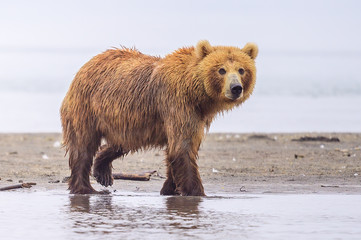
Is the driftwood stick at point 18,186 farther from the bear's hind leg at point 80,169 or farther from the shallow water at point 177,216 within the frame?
the bear's hind leg at point 80,169

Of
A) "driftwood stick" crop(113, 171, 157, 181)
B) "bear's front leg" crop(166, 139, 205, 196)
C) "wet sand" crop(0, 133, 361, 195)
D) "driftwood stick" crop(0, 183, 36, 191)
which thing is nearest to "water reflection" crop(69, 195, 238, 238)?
"bear's front leg" crop(166, 139, 205, 196)

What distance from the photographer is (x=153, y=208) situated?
8.68 meters

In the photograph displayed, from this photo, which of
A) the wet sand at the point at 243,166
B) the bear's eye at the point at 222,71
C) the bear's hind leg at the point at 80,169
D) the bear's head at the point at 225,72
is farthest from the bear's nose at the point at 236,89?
the bear's hind leg at the point at 80,169

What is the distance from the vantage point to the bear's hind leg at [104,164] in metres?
10.8

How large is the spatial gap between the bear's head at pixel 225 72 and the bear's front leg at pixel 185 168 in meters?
0.61

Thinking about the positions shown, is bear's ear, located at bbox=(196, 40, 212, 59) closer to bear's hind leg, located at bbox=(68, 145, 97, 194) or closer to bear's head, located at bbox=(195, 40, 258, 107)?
bear's head, located at bbox=(195, 40, 258, 107)


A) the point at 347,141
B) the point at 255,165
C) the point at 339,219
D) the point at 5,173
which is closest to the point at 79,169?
the point at 5,173

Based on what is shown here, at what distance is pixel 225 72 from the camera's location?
928 centimetres

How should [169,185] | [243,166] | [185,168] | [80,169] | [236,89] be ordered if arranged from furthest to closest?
1. [243,166]
2. [80,169]
3. [169,185]
4. [185,168]
5. [236,89]

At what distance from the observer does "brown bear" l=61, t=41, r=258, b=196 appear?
938 centimetres

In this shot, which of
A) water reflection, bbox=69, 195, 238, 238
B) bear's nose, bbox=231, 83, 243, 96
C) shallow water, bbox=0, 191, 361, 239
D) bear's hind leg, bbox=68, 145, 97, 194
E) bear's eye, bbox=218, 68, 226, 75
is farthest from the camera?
bear's hind leg, bbox=68, 145, 97, 194

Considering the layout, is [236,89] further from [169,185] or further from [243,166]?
[243,166]

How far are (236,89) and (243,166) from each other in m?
4.93

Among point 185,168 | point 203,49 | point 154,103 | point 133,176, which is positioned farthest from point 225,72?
point 133,176
